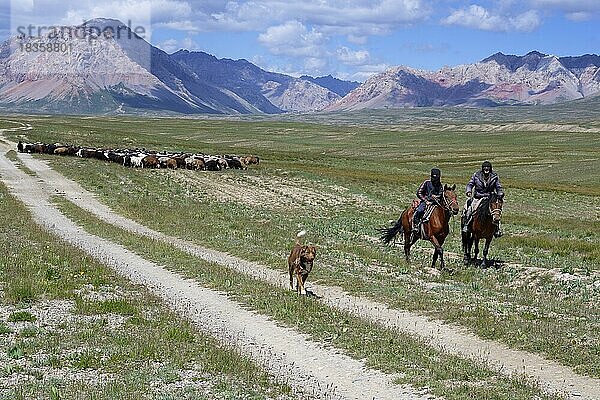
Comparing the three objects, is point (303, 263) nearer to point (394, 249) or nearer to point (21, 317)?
point (21, 317)

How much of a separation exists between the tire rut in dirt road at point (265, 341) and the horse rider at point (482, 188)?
9303 millimetres

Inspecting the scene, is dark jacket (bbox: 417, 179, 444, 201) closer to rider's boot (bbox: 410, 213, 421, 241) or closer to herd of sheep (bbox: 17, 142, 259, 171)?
rider's boot (bbox: 410, 213, 421, 241)

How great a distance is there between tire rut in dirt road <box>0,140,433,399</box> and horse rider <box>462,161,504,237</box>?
930 centimetres

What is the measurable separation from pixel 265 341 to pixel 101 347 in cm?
297

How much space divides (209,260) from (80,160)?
4855cm

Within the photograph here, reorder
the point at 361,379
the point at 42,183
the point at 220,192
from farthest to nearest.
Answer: the point at 220,192, the point at 42,183, the point at 361,379

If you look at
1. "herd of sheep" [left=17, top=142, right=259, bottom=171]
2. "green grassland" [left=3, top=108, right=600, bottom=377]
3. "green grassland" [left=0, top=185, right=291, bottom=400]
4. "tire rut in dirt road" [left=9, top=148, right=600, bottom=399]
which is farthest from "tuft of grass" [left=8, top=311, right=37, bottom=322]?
"herd of sheep" [left=17, top=142, right=259, bottom=171]

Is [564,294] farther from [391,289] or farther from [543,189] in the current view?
[543,189]

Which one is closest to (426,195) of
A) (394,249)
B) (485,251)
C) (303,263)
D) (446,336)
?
(485,251)

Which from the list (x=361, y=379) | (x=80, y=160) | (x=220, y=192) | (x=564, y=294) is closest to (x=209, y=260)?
(x=564, y=294)

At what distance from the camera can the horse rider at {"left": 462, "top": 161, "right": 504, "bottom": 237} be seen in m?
23.4

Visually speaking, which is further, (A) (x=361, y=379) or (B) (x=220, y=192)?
(B) (x=220, y=192)

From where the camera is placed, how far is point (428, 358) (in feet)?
42.5

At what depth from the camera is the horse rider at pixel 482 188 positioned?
2338cm
